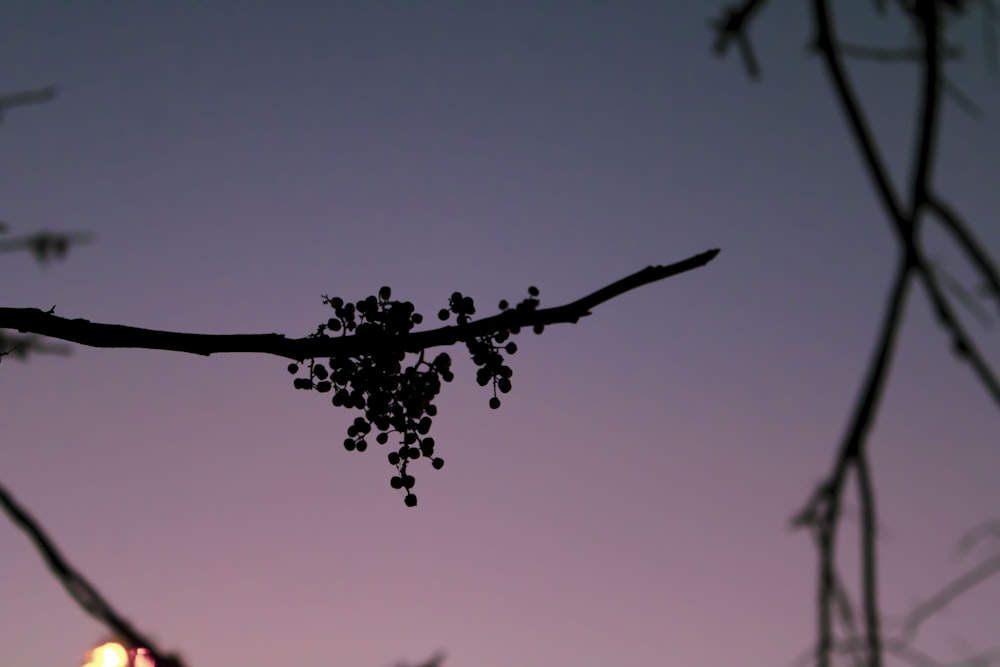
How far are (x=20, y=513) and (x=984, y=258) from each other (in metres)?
3.14

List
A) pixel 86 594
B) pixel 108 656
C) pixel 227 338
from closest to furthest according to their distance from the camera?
pixel 86 594
pixel 227 338
pixel 108 656

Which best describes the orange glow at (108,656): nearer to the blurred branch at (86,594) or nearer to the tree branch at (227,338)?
the tree branch at (227,338)

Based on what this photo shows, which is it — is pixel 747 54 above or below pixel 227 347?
above

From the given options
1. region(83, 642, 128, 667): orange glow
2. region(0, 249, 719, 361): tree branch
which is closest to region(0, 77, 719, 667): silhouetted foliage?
region(0, 249, 719, 361): tree branch

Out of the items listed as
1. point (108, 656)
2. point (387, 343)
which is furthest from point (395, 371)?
point (108, 656)

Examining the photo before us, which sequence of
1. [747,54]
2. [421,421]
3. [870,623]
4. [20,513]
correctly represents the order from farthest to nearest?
1. [747,54]
2. [421,421]
3. [870,623]
4. [20,513]

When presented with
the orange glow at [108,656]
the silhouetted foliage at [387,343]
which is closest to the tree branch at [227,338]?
the silhouetted foliage at [387,343]

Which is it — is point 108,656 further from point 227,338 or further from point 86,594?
point 86,594

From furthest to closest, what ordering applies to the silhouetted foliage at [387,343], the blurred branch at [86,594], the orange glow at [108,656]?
the orange glow at [108,656] → the silhouetted foliage at [387,343] → the blurred branch at [86,594]

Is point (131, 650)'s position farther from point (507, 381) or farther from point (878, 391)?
point (878, 391)

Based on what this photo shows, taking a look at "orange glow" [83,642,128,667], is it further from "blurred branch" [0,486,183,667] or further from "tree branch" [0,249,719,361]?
"blurred branch" [0,486,183,667]

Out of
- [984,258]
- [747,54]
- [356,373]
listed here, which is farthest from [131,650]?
[747,54]

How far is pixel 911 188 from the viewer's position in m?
3.22

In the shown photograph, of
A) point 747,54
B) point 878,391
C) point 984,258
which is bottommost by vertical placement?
point 878,391
